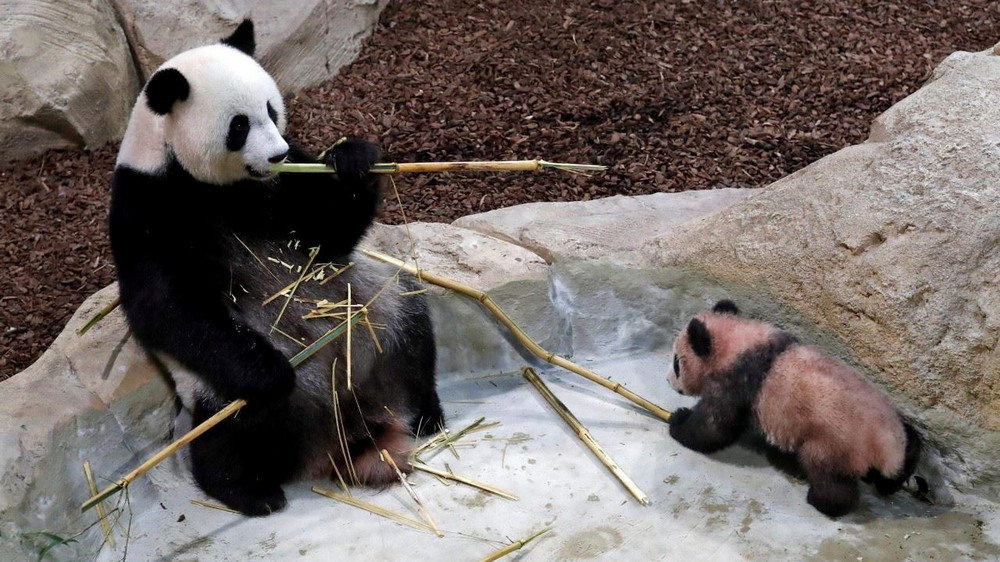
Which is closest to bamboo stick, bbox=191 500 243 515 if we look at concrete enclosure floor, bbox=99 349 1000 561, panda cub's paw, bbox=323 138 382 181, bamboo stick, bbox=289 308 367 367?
concrete enclosure floor, bbox=99 349 1000 561

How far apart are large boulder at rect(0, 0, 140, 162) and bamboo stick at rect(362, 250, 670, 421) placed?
297 cm

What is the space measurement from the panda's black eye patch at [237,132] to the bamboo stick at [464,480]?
149cm

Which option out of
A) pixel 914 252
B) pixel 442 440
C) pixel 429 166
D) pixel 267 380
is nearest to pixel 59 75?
pixel 267 380

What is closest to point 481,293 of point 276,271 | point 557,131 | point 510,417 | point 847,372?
point 510,417

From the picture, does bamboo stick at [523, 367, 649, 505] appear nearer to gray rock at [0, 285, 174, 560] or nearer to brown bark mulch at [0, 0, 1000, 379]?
gray rock at [0, 285, 174, 560]

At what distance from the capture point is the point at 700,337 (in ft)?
12.7

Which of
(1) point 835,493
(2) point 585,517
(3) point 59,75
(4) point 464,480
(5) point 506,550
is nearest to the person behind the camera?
(5) point 506,550

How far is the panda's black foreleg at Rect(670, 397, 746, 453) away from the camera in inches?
150

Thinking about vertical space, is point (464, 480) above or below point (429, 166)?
below

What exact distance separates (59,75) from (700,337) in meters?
4.56

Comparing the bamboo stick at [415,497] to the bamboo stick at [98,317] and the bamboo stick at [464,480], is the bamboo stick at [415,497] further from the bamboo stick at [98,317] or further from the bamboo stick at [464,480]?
the bamboo stick at [98,317]

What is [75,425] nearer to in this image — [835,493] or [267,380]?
[267,380]

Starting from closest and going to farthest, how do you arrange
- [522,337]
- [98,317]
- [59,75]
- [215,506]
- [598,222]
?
1. [215,506]
2. [98,317]
3. [522,337]
4. [598,222]
5. [59,75]

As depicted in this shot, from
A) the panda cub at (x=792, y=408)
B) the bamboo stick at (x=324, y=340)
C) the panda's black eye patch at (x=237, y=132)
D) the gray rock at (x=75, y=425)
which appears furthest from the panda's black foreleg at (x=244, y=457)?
the panda cub at (x=792, y=408)
